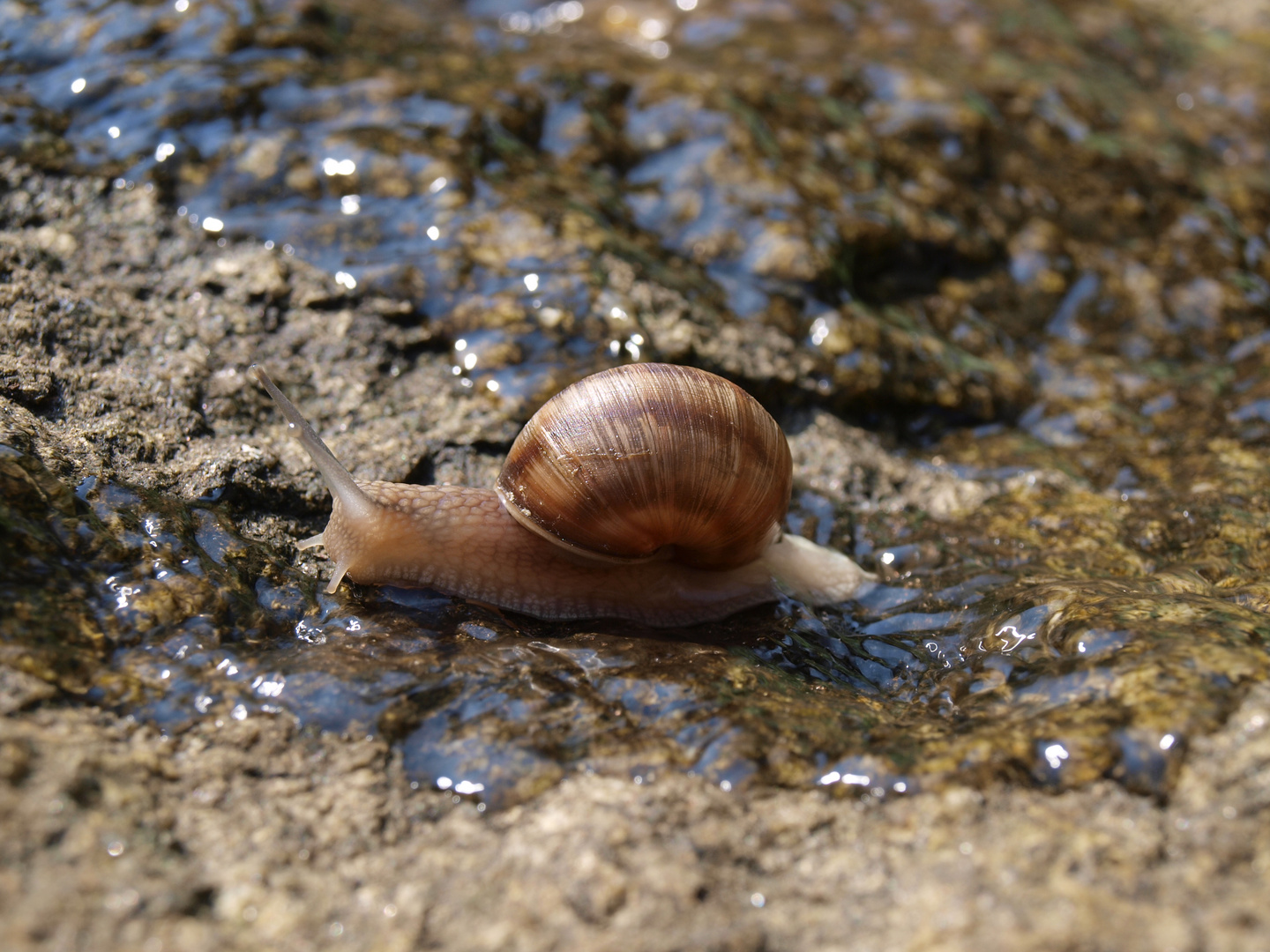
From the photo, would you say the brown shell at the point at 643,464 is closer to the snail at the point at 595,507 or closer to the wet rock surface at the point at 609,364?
the snail at the point at 595,507

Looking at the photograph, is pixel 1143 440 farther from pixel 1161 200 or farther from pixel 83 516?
pixel 83 516

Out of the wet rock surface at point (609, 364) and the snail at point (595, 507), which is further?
the snail at point (595, 507)

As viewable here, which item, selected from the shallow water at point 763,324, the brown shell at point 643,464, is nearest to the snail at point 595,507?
the brown shell at point 643,464

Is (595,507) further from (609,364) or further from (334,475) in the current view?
(609,364)

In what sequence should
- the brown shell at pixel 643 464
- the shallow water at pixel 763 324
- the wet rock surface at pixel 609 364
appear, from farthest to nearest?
the brown shell at pixel 643 464 < the shallow water at pixel 763 324 < the wet rock surface at pixel 609 364

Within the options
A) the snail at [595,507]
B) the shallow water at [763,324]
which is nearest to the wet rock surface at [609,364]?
the shallow water at [763,324]

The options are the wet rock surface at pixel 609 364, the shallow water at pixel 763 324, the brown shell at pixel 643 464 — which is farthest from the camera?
the brown shell at pixel 643 464

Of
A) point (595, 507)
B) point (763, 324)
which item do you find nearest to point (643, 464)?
point (595, 507)
